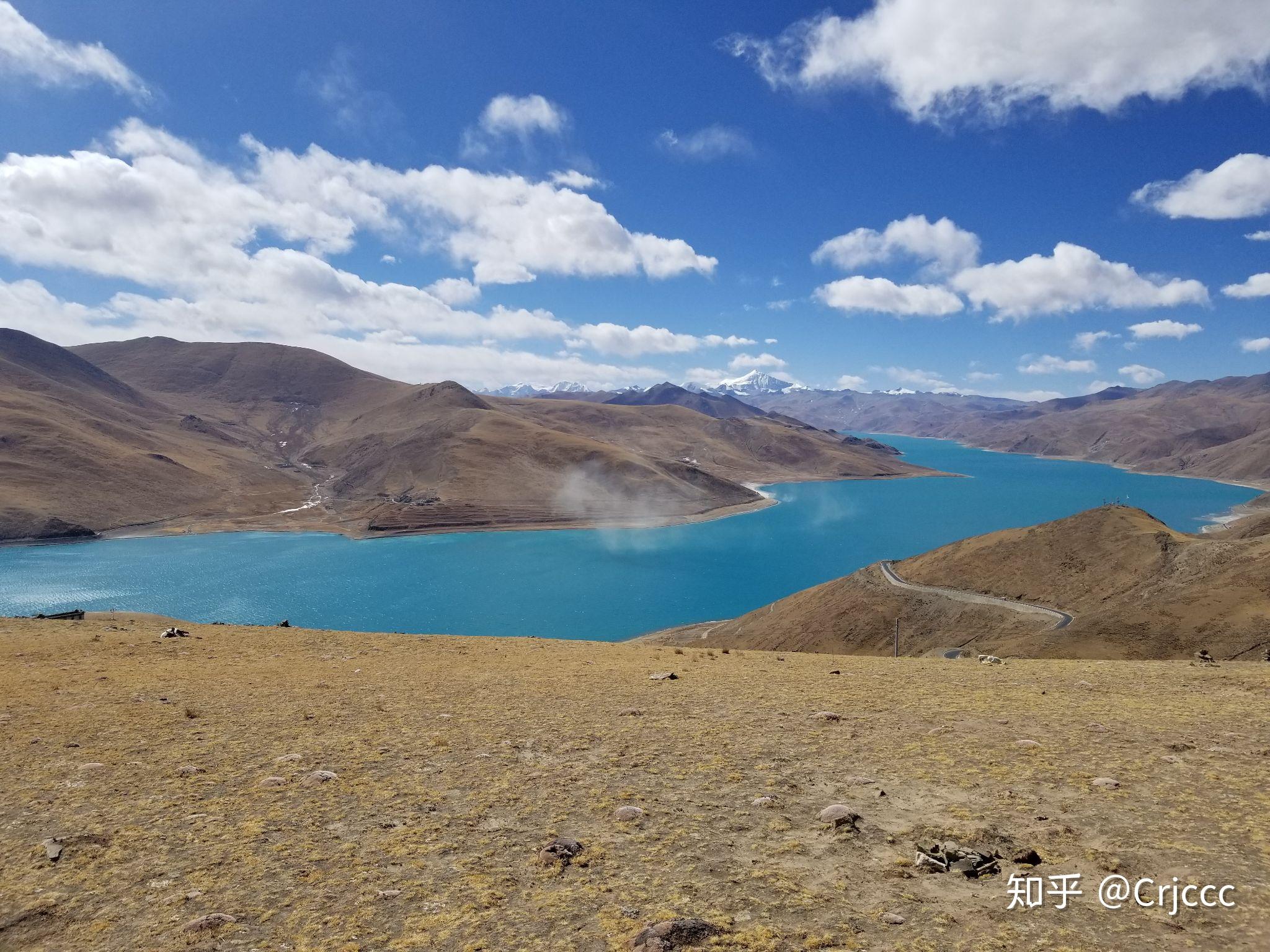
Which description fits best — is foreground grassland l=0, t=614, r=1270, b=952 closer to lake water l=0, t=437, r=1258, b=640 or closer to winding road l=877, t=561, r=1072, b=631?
winding road l=877, t=561, r=1072, b=631

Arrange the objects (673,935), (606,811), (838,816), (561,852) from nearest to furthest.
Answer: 1. (673,935)
2. (561,852)
3. (838,816)
4. (606,811)

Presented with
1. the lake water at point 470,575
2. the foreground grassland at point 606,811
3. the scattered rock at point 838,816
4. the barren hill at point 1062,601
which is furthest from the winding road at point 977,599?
the scattered rock at point 838,816

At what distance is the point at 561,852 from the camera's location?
7.54 metres

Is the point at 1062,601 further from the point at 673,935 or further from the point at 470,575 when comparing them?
the point at 470,575

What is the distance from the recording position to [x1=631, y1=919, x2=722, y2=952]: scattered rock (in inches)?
219

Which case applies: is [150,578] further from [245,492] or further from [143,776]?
[143,776]

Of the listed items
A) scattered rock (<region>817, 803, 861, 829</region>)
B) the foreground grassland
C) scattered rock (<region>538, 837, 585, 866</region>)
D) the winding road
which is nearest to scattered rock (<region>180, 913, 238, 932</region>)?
the foreground grassland

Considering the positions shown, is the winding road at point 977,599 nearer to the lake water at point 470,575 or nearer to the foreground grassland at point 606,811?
the foreground grassland at point 606,811

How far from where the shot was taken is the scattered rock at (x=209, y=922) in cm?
616

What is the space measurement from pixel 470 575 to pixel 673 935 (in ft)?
418

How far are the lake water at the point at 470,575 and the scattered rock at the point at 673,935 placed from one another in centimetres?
8325

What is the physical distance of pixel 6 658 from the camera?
19.0 meters

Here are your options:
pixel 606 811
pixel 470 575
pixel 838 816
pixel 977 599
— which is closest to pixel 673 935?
pixel 606 811

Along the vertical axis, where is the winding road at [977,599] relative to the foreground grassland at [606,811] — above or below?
below
